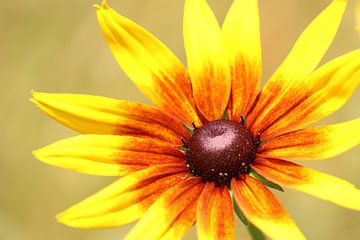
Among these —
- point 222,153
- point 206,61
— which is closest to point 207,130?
point 222,153

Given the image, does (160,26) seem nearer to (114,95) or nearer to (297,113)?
(114,95)

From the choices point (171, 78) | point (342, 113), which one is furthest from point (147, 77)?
point (342, 113)

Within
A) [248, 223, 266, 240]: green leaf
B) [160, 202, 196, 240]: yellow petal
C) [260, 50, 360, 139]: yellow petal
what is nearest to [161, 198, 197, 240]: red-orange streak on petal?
[160, 202, 196, 240]: yellow petal

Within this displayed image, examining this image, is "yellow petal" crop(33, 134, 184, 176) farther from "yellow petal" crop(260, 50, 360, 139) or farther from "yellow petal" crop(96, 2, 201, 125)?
"yellow petal" crop(260, 50, 360, 139)

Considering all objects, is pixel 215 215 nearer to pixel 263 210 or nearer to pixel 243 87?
pixel 263 210

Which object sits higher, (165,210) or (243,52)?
(243,52)

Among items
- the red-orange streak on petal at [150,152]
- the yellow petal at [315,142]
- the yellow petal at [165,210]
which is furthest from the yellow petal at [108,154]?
the yellow petal at [315,142]

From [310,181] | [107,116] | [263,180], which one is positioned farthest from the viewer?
[107,116]
